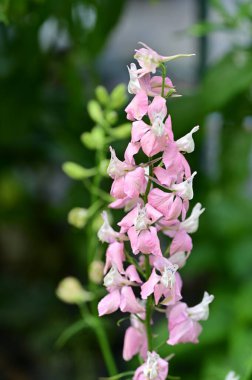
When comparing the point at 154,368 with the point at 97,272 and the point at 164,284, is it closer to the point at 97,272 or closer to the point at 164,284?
the point at 164,284

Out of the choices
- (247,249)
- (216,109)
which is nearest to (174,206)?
(216,109)

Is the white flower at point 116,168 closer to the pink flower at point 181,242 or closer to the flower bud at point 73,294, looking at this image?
the pink flower at point 181,242

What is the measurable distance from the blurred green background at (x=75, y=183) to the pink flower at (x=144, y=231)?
19.2 inches

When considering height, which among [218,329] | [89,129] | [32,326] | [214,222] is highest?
[89,129]

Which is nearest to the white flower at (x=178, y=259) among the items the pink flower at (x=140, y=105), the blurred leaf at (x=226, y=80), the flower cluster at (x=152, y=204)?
the flower cluster at (x=152, y=204)

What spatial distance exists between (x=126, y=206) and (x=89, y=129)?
831 millimetres

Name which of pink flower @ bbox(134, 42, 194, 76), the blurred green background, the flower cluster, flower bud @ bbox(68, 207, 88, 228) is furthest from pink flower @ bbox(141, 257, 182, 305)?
the blurred green background

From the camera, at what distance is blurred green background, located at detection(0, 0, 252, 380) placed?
1.09m

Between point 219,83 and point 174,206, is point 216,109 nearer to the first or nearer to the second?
point 219,83

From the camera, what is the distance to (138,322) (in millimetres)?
527

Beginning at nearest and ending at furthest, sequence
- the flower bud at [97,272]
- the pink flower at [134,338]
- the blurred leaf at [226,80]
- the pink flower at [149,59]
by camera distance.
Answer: the pink flower at [149,59]
the pink flower at [134,338]
the flower bud at [97,272]
the blurred leaf at [226,80]

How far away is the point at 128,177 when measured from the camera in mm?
436

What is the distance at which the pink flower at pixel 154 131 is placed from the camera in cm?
42

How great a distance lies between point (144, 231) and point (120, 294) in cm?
7
